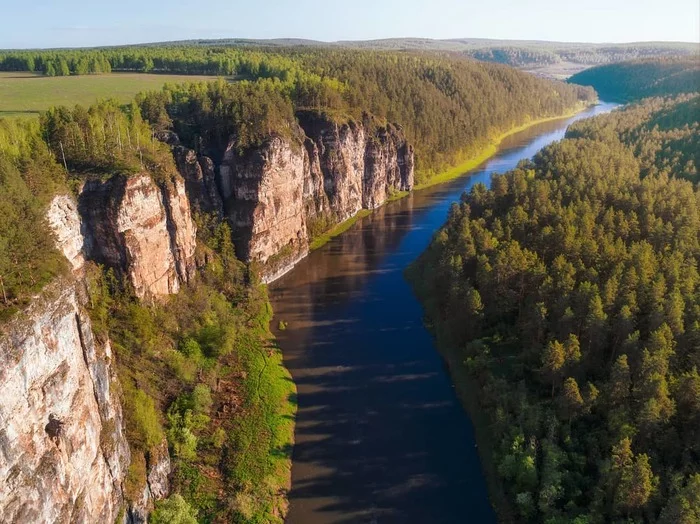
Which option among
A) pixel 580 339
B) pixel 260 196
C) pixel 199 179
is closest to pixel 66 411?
pixel 580 339

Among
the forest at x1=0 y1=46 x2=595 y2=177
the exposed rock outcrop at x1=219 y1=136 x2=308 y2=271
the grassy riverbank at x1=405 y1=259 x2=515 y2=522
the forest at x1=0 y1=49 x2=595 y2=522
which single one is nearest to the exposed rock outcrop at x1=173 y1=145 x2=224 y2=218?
the exposed rock outcrop at x1=219 y1=136 x2=308 y2=271

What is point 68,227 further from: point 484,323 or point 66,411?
point 484,323

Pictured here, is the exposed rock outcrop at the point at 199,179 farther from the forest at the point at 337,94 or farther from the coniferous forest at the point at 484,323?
the forest at the point at 337,94

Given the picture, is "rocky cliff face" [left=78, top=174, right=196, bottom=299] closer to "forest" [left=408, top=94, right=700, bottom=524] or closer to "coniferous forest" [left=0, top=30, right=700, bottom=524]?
"coniferous forest" [left=0, top=30, right=700, bottom=524]

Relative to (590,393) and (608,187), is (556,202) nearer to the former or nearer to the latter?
(608,187)

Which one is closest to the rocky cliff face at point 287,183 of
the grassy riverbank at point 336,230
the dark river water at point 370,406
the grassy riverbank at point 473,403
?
the grassy riverbank at point 336,230

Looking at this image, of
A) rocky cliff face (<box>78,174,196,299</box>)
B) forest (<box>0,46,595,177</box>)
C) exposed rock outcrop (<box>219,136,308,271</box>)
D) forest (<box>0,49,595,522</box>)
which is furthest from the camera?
forest (<box>0,46,595,177</box>)

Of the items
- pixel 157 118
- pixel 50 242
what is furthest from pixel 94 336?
pixel 157 118
